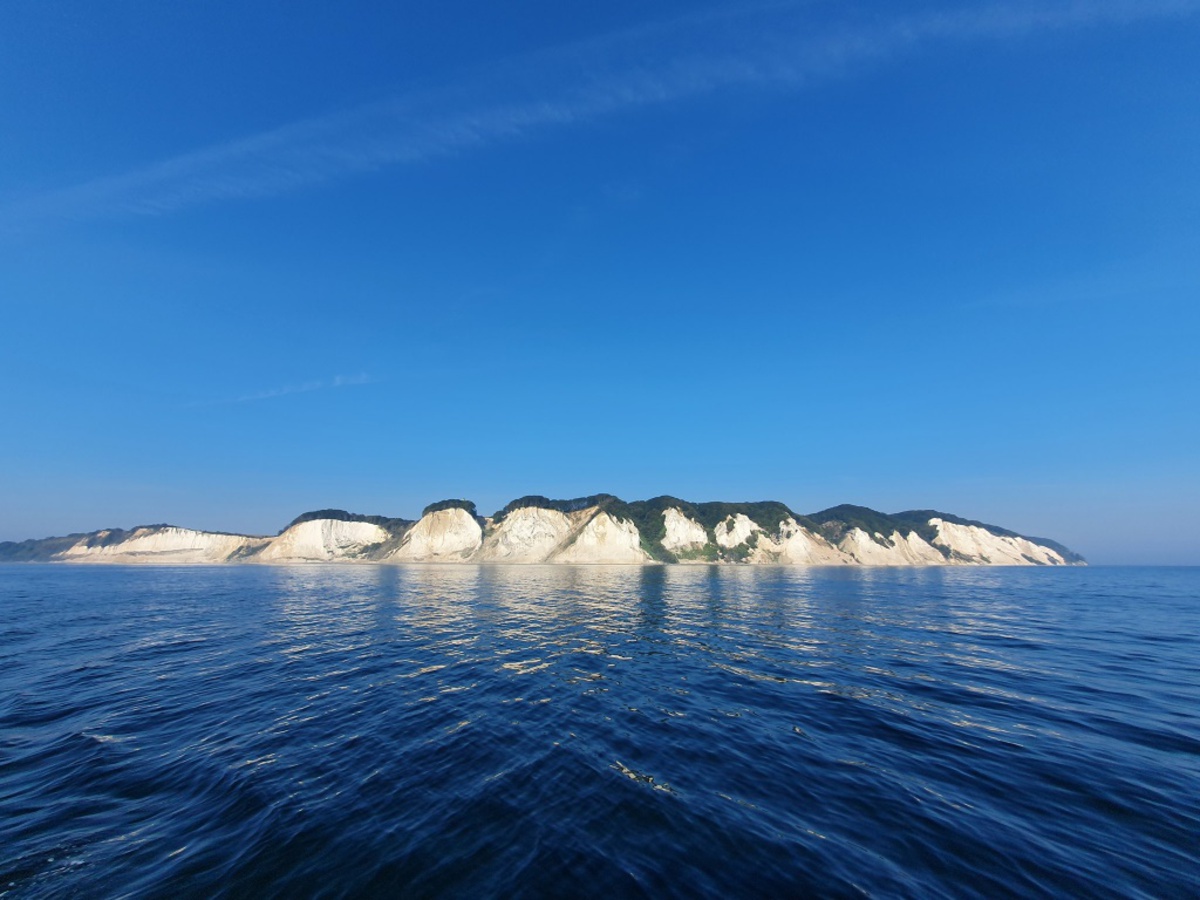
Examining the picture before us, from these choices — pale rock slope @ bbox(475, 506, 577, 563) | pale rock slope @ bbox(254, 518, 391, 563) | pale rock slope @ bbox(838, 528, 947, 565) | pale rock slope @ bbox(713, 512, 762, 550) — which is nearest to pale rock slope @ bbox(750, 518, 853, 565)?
pale rock slope @ bbox(713, 512, 762, 550)

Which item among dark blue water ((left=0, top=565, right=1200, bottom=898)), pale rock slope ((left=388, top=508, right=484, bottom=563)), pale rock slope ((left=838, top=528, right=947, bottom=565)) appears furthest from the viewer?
pale rock slope ((left=838, top=528, right=947, bottom=565))

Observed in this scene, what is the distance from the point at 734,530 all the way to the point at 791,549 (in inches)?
831

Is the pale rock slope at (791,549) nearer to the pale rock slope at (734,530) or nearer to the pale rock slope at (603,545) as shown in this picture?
the pale rock slope at (734,530)

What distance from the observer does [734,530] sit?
17325 centimetres

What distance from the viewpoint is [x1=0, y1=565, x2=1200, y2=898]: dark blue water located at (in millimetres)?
7984

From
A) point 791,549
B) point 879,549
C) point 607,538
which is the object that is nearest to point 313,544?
point 607,538

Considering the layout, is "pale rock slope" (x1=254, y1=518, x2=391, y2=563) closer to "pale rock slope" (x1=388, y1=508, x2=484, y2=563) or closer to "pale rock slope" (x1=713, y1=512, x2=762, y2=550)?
"pale rock slope" (x1=388, y1=508, x2=484, y2=563)

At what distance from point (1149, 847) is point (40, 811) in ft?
75.0

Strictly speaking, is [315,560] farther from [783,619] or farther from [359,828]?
[359,828]

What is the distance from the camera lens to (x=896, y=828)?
9297 mm

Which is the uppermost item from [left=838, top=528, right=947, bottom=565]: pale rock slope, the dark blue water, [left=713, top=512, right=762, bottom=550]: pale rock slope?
[left=713, top=512, right=762, bottom=550]: pale rock slope

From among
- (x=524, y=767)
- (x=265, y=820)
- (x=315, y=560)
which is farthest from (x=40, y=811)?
(x=315, y=560)

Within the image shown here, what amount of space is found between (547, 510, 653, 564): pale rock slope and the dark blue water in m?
128

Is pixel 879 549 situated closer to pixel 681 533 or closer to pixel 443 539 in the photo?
pixel 681 533
